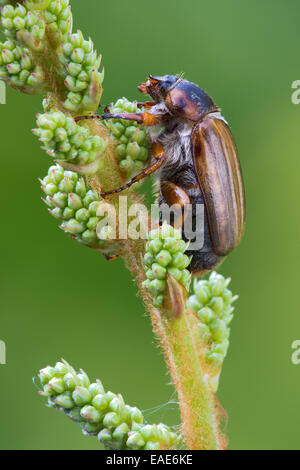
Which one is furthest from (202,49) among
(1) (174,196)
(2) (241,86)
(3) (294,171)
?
(1) (174,196)

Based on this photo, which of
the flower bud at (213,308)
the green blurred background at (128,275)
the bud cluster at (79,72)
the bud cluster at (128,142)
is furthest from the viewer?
the green blurred background at (128,275)

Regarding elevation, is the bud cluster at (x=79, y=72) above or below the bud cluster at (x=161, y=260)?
above

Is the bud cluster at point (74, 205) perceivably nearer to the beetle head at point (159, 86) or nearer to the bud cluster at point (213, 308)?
the bud cluster at point (213, 308)

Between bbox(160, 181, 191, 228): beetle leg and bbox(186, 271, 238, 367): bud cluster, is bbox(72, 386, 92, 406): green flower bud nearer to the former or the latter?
bbox(186, 271, 238, 367): bud cluster

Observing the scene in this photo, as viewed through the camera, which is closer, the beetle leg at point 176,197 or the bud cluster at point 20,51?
the bud cluster at point 20,51

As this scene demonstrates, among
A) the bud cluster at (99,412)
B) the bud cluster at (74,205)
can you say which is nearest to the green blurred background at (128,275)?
the bud cluster at (99,412)

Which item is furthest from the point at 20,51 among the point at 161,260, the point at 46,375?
the point at 46,375

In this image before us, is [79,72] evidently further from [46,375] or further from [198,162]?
[46,375]
